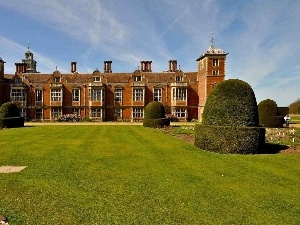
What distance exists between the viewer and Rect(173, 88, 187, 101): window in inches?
1602

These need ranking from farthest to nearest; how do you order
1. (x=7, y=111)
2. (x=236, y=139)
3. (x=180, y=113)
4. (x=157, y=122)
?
(x=180, y=113) → (x=157, y=122) → (x=7, y=111) → (x=236, y=139)

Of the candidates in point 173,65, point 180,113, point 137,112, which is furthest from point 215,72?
point 137,112

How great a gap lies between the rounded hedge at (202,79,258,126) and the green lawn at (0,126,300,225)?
6.64 feet

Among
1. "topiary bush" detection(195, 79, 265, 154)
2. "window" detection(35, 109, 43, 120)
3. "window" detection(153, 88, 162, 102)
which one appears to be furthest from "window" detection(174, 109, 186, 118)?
"topiary bush" detection(195, 79, 265, 154)

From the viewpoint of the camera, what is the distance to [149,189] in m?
5.96


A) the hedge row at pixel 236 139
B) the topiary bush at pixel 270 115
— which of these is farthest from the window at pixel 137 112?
the hedge row at pixel 236 139

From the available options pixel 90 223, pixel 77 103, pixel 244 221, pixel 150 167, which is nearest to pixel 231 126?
pixel 150 167

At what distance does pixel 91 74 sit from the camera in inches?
1676

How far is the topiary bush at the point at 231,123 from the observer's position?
429 inches

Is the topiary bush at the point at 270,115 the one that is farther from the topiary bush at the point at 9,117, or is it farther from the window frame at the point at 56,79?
the window frame at the point at 56,79

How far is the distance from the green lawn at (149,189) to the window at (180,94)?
31.0m

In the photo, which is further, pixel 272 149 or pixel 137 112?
pixel 137 112

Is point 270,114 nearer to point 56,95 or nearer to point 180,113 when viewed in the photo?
point 180,113

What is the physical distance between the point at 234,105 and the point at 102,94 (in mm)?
31656
